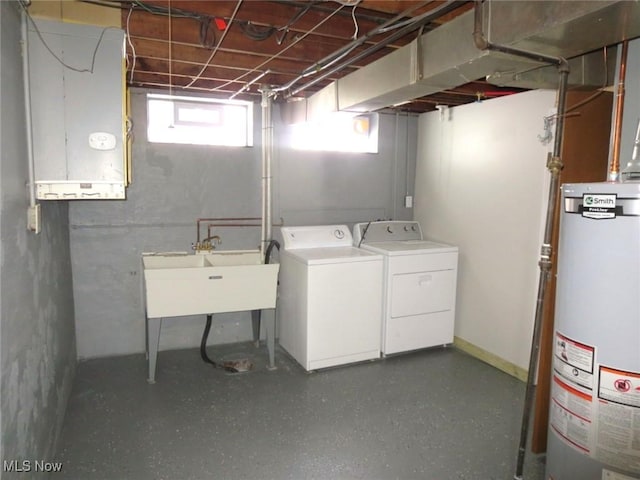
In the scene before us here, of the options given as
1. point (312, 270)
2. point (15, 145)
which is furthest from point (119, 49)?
point (312, 270)

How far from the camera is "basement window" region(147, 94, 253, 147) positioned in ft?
12.2

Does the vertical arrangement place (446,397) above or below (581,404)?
below

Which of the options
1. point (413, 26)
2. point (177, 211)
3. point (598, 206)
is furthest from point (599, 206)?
point (177, 211)

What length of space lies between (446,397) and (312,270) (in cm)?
127

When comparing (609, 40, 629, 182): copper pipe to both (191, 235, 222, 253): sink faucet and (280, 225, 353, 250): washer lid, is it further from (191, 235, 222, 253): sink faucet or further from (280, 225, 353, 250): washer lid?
(191, 235, 222, 253): sink faucet

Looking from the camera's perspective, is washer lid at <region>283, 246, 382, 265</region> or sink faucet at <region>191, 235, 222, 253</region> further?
sink faucet at <region>191, 235, 222, 253</region>

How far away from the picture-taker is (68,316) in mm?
3188

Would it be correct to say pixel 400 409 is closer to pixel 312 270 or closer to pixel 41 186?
pixel 312 270

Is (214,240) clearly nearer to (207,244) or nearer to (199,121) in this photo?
(207,244)

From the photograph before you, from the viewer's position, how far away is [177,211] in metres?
3.77

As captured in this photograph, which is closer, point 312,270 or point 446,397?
point 446,397

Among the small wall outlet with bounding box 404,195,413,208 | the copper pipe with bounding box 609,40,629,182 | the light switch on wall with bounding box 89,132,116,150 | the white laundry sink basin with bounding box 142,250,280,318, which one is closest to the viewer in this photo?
the copper pipe with bounding box 609,40,629,182

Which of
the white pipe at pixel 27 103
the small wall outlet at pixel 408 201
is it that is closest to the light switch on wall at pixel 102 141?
the white pipe at pixel 27 103

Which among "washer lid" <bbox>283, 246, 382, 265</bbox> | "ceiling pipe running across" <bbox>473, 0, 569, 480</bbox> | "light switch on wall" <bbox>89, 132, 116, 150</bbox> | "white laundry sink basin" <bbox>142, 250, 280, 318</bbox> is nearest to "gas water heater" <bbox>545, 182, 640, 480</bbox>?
"ceiling pipe running across" <bbox>473, 0, 569, 480</bbox>
